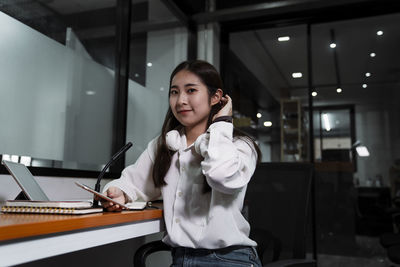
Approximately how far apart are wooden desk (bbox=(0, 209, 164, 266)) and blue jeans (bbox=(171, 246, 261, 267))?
178 millimetres

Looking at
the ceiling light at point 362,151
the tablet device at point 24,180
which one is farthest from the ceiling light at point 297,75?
the tablet device at point 24,180

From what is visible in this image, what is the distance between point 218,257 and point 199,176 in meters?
0.26

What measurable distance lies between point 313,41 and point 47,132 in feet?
8.02

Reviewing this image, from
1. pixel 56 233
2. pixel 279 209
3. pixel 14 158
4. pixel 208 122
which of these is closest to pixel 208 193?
pixel 208 122

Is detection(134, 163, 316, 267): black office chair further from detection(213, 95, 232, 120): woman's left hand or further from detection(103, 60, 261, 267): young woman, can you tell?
detection(213, 95, 232, 120): woman's left hand

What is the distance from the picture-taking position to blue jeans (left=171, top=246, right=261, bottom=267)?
1.05 meters

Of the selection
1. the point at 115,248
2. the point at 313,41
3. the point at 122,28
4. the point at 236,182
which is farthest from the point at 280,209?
the point at 313,41

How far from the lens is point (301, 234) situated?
1.25 meters

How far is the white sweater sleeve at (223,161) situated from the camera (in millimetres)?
983

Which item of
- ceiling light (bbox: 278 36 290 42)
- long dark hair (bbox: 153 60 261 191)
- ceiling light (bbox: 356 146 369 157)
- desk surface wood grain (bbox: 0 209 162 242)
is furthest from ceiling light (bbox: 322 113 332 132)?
desk surface wood grain (bbox: 0 209 162 242)

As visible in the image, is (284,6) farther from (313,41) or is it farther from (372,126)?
(372,126)

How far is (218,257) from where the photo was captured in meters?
1.06

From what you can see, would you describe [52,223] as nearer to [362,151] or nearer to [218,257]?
[218,257]

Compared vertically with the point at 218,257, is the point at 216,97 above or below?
above
